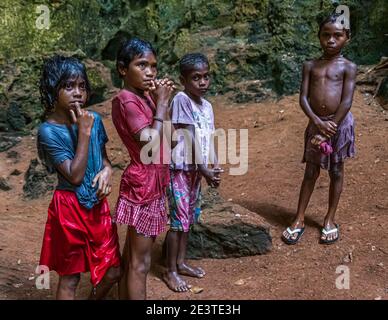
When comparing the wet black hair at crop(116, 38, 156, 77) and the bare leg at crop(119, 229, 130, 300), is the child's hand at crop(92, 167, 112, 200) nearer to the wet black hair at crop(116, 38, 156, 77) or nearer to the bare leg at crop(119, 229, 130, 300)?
the bare leg at crop(119, 229, 130, 300)

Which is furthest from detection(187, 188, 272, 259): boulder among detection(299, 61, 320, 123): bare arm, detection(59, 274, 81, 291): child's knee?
detection(59, 274, 81, 291): child's knee

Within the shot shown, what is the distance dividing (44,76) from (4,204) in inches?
143

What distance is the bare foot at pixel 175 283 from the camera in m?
3.24

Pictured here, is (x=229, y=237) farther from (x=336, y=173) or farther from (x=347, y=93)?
(x=347, y=93)

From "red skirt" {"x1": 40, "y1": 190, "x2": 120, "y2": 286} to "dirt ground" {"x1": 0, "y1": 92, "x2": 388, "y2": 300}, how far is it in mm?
657

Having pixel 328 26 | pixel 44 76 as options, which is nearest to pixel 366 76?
pixel 328 26

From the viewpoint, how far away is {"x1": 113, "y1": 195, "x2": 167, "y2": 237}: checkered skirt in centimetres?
274

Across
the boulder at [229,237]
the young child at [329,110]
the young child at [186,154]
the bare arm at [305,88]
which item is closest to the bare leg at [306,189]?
the young child at [329,110]

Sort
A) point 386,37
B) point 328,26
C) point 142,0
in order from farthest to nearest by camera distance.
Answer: point 142,0 → point 386,37 → point 328,26

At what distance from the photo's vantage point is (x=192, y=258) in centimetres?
372

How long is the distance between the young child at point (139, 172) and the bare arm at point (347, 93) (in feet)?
4.91

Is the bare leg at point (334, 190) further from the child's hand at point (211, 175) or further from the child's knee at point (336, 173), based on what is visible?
the child's hand at point (211, 175)

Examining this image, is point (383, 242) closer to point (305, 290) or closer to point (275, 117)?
point (305, 290)

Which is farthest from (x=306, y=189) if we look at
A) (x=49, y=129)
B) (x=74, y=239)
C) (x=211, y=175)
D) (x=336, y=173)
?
(x=49, y=129)
